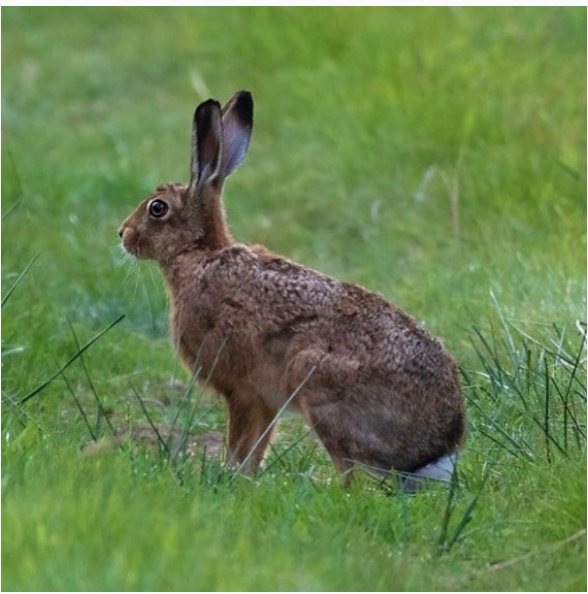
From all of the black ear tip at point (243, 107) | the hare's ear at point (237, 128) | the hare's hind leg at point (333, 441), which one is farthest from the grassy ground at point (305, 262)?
the black ear tip at point (243, 107)

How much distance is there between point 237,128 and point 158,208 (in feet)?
1.54

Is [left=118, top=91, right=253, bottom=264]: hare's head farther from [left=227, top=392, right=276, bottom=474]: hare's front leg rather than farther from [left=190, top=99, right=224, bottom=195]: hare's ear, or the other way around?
[left=227, top=392, right=276, bottom=474]: hare's front leg

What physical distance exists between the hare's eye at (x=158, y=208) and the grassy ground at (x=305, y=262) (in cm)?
36

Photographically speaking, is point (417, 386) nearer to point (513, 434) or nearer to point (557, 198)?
point (513, 434)

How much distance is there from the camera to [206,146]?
20.4 feet

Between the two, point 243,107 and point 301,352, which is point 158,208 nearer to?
point 243,107

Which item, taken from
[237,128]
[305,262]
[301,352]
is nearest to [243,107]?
[237,128]

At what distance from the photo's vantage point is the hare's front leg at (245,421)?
5.71 m

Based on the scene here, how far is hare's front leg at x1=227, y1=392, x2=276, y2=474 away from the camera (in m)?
5.71

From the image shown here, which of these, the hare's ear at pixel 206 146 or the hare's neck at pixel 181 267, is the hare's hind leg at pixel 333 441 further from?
the hare's ear at pixel 206 146

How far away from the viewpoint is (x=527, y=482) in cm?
513

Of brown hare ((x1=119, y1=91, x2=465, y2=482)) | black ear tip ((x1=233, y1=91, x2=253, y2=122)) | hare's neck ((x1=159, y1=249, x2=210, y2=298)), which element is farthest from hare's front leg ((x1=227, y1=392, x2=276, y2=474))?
black ear tip ((x1=233, y1=91, x2=253, y2=122))

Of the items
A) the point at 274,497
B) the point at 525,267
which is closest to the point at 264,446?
the point at 274,497

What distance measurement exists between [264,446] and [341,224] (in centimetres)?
384
